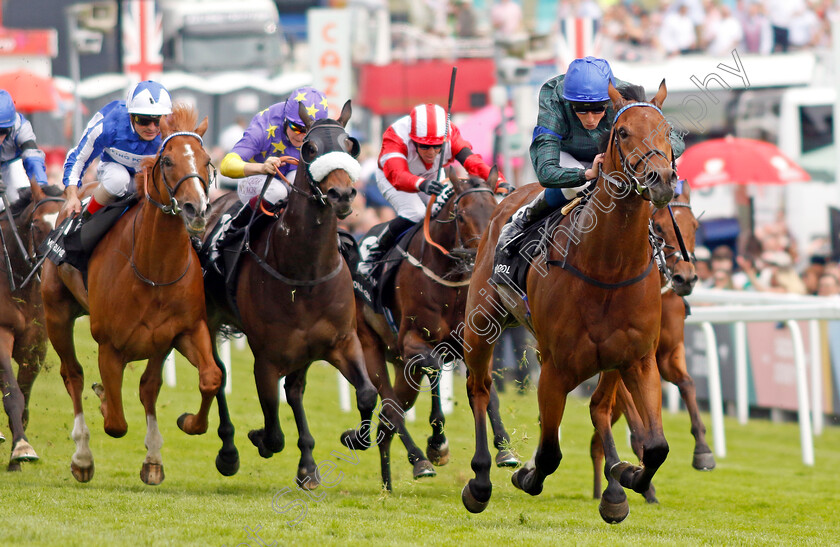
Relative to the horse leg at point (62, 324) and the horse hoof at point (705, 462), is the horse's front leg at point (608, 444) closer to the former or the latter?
the horse hoof at point (705, 462)

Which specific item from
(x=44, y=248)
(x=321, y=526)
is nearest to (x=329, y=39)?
(x=44, y=248)

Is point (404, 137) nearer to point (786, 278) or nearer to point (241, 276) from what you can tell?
point (241, 276)

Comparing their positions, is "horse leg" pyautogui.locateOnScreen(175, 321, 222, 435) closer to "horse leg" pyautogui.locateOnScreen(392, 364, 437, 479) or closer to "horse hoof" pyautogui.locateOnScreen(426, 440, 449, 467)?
"horse leg" pyautogui.locateOnScreen(392, 364, 437, 479)

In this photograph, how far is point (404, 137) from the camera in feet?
27.3

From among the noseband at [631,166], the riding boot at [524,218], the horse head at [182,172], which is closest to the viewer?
the noseband at [631,166]

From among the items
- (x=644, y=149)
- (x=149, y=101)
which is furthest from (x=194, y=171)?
(x=644, y=149)

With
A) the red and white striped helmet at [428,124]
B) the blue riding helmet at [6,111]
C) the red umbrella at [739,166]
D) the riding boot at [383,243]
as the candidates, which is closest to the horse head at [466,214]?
the red and white striped helmet at [428,124]

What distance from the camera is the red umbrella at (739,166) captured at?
43.3ft

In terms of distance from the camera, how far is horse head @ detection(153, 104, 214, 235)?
6.38 meters

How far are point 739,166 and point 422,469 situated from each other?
7.04 meters

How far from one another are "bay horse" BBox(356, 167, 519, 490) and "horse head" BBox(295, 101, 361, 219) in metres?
1.17

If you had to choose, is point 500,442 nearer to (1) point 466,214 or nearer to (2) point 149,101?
(1) point 466,214

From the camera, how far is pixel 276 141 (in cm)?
773

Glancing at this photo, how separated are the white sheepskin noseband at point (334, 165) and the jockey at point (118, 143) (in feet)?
3.98
